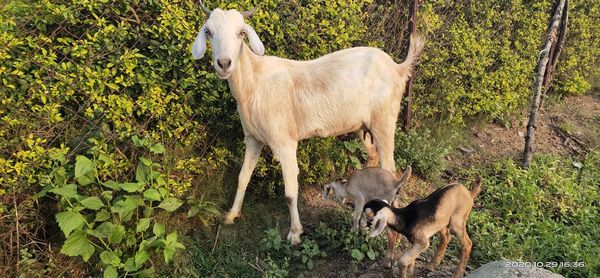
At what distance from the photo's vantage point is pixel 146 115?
3.60 metres

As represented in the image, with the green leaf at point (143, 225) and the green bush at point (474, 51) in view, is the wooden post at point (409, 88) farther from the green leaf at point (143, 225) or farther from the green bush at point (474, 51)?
the green leaf at point (143, 225)

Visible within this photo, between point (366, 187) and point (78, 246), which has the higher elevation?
point (366, 187)

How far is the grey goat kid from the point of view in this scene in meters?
3.63

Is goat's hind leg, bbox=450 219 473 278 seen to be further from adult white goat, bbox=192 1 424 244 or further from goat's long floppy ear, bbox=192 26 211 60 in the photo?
goat's long floppy ear, bbox=192 26 211 60

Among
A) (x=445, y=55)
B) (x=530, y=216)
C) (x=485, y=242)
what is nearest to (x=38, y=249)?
(x=485, y=242)

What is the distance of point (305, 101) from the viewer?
143 inches

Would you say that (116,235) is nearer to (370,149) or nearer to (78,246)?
(78,246)

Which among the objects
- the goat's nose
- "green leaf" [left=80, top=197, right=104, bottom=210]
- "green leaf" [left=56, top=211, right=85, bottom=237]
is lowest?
"green leaf" [left=56, top=211, right=85, bottom=237]

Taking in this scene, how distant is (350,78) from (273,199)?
57.8 inches

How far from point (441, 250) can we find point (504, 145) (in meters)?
3.01

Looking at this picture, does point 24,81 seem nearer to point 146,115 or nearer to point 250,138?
point 146,115

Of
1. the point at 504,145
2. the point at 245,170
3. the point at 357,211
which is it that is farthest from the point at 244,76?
the point at 504,145

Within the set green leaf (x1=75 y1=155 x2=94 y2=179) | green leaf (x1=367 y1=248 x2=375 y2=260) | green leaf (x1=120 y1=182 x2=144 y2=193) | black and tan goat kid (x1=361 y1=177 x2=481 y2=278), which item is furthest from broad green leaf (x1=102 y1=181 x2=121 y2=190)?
green leaf (x1=367 y1=248 x2=375 y2=260)

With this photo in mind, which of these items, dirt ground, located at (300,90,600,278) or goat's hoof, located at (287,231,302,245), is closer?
dirt ground, located at (300,90,600,278)
